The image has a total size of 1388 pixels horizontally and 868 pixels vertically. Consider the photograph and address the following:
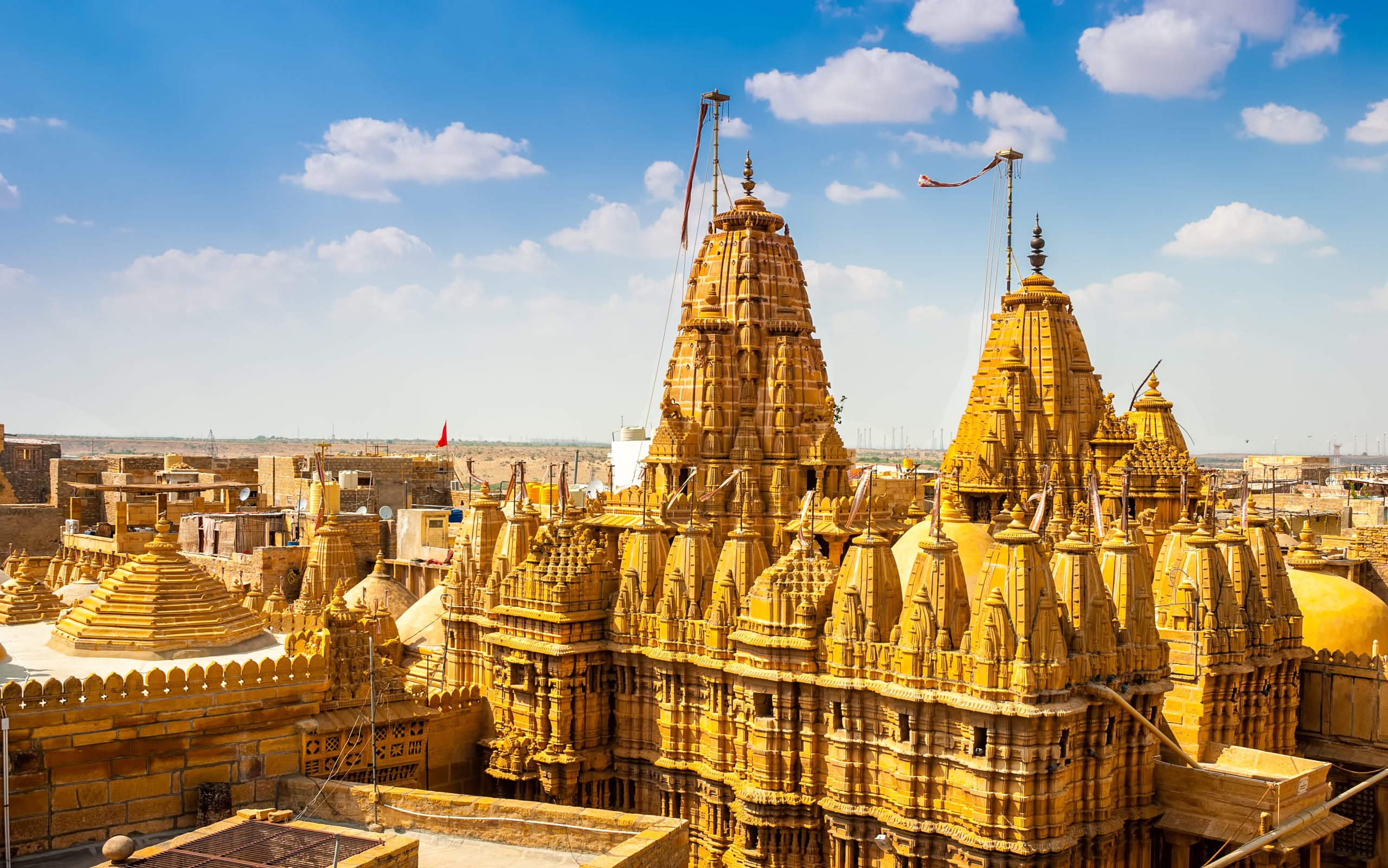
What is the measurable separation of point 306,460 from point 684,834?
5398 centimetres

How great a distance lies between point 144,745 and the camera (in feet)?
62.7

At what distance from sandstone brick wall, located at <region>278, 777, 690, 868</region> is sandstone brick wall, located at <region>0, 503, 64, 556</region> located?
43318mm

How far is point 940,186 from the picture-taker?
148 feet

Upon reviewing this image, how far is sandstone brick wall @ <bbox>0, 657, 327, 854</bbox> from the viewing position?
1808 cm

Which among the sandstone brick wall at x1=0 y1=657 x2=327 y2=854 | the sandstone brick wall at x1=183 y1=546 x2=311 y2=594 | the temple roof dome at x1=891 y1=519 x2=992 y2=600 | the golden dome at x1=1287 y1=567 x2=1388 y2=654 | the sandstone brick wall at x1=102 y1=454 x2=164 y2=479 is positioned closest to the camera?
the sandstone brick wall at x1=0 y1=657 x2=327 y2=854

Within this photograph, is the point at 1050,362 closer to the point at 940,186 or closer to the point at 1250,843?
the point at 940,186

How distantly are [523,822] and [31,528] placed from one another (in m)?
47.6

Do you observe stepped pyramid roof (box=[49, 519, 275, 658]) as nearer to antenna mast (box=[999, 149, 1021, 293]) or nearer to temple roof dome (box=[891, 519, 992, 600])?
temple roof dome (box=[891, 519, 992, 600])

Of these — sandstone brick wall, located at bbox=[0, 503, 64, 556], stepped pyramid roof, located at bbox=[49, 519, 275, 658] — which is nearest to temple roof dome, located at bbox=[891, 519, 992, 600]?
stepped pyramid roof, located at bbox=[49, 519, 275, 658]

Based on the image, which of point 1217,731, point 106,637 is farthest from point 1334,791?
point 106,637

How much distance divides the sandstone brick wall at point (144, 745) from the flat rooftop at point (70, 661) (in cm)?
57

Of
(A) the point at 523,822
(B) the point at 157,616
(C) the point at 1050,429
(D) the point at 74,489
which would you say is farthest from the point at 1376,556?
(D) the point at 74,489

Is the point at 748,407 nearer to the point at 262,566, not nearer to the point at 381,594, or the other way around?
the point at 381,594

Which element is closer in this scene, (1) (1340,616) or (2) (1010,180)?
(1) (1340,616)
